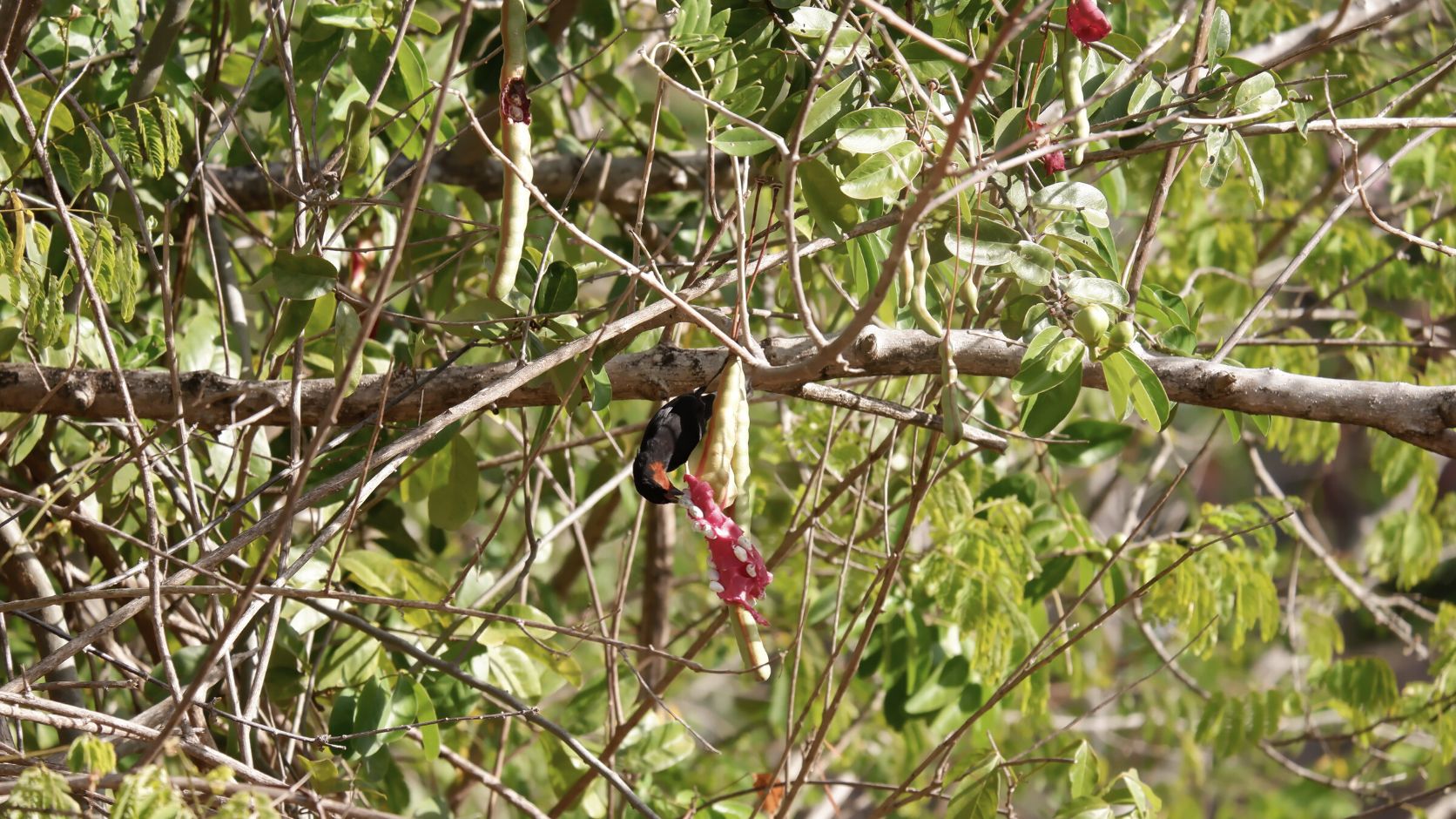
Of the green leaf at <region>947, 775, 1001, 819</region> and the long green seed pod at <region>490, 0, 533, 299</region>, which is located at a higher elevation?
the long green seed pod at <region>490, 0, 533, 299</region>

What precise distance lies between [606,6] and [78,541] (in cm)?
112

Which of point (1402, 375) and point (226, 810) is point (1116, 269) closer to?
point (226, 810)

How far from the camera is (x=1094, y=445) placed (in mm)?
1916

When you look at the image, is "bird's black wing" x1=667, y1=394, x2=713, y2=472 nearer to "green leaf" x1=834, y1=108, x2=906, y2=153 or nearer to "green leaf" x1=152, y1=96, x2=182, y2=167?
"green leaf" x1=834, y1=108, x2=906, y2=153

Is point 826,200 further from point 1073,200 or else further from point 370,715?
point 370,715

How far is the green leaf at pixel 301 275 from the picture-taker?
1.12 m

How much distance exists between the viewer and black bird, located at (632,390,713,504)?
0.94m

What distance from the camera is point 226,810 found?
791 millimetres

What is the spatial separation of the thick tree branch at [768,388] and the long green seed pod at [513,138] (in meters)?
0.22

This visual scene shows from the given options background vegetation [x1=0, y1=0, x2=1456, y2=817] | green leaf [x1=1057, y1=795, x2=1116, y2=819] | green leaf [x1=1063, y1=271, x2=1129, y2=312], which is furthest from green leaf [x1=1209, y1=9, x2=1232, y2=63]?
green leaf [x1=1057, y1=795, x2=1116, y2=819]

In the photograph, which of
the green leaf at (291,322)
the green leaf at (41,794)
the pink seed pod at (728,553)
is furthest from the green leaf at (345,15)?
the green leaf at (41,794)

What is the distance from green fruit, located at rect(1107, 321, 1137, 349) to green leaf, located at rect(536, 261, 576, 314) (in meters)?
0.51

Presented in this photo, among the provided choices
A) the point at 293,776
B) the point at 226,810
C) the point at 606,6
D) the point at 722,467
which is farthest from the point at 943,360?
the point at 606,6

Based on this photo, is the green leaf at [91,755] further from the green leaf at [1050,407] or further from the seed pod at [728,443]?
the green leaf at [1050,407]
